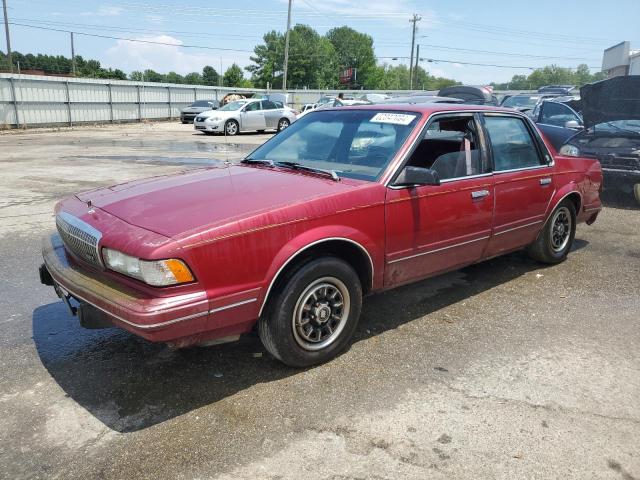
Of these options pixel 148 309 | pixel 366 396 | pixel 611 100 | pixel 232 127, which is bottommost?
pixel 366 396

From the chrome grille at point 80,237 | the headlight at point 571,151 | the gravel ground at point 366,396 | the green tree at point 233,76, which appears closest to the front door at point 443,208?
the gravel ground at point 366,396

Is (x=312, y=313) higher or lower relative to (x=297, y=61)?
lower

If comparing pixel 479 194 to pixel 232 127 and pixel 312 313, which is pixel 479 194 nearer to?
pixel 312 313

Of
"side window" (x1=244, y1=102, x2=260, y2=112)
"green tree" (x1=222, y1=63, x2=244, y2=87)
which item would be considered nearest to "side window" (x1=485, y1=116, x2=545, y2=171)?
"side window" (x1=244, y1=102, x2=260, y2=112)

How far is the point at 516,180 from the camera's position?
14.9 ft

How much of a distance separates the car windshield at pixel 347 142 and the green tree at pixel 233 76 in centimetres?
9848

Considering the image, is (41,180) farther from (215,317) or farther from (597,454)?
(597,454)

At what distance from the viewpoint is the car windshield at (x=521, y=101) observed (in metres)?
15.8

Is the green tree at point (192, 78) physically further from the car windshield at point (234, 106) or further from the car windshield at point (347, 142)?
the car windshield at point (347, 142)

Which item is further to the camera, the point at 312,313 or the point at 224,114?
the point at 224,114

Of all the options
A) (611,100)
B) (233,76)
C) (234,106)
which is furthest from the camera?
(233,76)

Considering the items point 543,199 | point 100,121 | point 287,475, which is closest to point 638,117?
point 543,199

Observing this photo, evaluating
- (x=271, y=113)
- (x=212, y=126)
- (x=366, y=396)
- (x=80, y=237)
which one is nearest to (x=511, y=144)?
(x=366, y=396)

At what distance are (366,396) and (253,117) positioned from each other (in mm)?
21981
